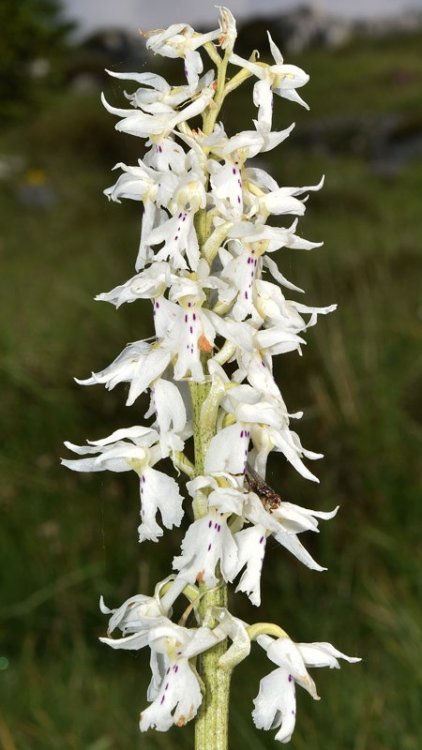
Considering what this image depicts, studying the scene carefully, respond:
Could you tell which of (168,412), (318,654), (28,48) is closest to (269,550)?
(318,654)

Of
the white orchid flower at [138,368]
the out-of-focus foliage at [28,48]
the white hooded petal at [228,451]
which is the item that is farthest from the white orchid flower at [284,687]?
the out-of-focus foliage at [28,48]

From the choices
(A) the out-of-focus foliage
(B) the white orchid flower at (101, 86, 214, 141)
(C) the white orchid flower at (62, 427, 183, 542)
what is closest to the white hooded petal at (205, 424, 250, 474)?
(C) the white orchid flower at (62, 427, 183, 542)

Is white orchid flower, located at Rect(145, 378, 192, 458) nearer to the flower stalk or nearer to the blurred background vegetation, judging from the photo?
the flower stalk

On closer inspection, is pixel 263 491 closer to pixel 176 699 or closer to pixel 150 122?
pixel 176 699

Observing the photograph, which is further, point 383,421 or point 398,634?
point 383,421

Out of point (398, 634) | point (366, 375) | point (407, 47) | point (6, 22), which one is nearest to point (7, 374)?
point (366, 375)

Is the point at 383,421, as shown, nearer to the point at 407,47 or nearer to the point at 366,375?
the point at 366,375
